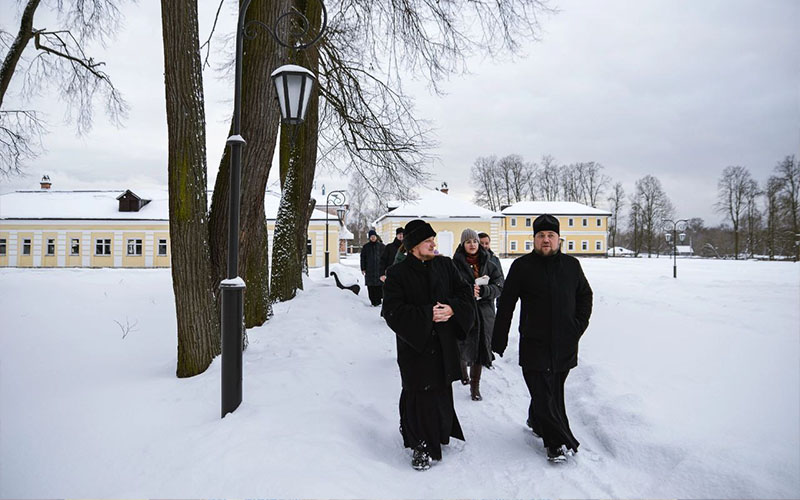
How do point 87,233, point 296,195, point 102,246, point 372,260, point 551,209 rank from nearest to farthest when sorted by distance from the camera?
1. point 296,195
2. point 372,260
3. point 87,233
4. point 102,246
5. point 551,209

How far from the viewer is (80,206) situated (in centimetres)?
3288

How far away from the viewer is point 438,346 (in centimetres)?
372

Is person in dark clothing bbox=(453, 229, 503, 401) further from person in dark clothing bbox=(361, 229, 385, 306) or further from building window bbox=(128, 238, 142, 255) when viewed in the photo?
building window bbox=(128, 238, 142, 255)

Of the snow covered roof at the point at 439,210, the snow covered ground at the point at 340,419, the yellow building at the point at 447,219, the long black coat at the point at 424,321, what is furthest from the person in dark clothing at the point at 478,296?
the snow covered roof at the point at 439,210

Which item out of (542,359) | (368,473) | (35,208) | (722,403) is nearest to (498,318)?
(542,359)

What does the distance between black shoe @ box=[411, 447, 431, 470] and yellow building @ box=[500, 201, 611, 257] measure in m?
48.7

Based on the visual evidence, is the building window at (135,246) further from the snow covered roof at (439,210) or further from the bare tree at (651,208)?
the bare tree at (651,208)

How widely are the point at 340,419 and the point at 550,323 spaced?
1976 mm

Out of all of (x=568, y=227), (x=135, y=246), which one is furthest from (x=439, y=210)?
(x=135, y=246)

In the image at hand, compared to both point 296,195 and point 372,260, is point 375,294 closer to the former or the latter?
point 372,260

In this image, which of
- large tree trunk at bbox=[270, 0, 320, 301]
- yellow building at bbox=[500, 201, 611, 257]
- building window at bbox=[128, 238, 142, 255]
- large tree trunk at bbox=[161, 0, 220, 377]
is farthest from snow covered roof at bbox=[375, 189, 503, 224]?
large tree trunk at bbox=[161, 0, 220, 377]

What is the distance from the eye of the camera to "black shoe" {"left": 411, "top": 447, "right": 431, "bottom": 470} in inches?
139

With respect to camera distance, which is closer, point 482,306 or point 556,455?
point 556,455

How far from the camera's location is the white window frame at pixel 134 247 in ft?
106
